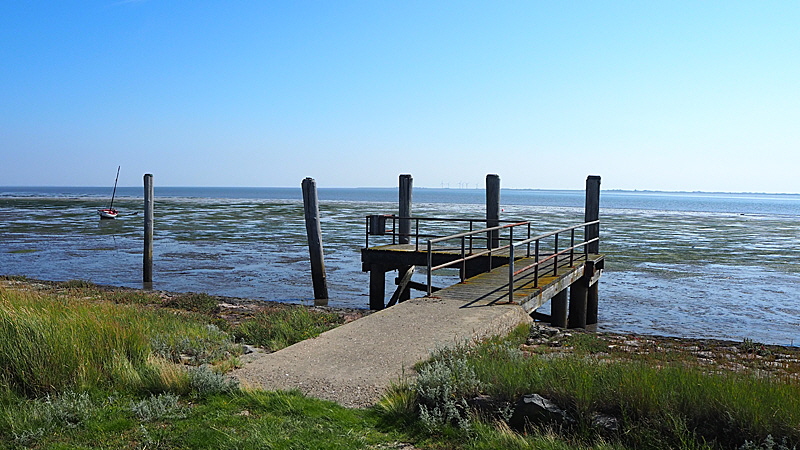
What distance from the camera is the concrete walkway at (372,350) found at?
647 cm

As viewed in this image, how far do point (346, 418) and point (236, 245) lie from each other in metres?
26.4

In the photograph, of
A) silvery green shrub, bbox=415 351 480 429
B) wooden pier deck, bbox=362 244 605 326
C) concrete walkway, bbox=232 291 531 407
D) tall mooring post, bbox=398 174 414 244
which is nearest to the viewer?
silvery green shrub, bbox=415 351 480 429

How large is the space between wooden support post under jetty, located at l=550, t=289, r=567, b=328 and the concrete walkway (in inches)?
148

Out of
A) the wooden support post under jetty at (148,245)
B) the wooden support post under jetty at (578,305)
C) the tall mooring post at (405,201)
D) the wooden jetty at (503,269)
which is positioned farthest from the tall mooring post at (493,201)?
the wooden support post under jetty at (148,245)

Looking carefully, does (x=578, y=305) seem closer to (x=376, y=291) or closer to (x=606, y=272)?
(x=376, y=291)

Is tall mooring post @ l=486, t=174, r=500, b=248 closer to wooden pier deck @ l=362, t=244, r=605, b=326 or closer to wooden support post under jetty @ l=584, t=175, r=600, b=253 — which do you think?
wooden pier deck @ l=362, t=244, r=605, b=326

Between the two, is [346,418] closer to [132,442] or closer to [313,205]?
[132,442]

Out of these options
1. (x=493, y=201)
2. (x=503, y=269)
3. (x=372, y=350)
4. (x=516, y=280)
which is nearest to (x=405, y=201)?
(x=493, y=201)

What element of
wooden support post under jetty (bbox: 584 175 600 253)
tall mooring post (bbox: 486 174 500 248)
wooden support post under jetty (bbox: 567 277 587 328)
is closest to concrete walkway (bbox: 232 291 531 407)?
wooden support post under jetty (bbox: 567 277 587 328)

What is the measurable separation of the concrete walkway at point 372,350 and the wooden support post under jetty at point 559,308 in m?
3.76

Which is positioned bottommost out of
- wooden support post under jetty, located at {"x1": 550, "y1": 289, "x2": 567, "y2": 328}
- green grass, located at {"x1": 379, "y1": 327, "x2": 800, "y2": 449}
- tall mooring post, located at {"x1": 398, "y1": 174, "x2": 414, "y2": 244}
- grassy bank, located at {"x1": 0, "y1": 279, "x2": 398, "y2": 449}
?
wooden support post under jetty, located at {"x1": 550, "y1": 289, "x2": 567, "y2": 328}

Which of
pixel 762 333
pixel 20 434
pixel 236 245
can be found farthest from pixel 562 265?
pixel 236 245

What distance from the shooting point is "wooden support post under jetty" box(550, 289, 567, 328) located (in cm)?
1355

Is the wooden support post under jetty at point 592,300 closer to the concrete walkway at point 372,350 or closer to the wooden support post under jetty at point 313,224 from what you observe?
the concrete walkway at point 372,350
